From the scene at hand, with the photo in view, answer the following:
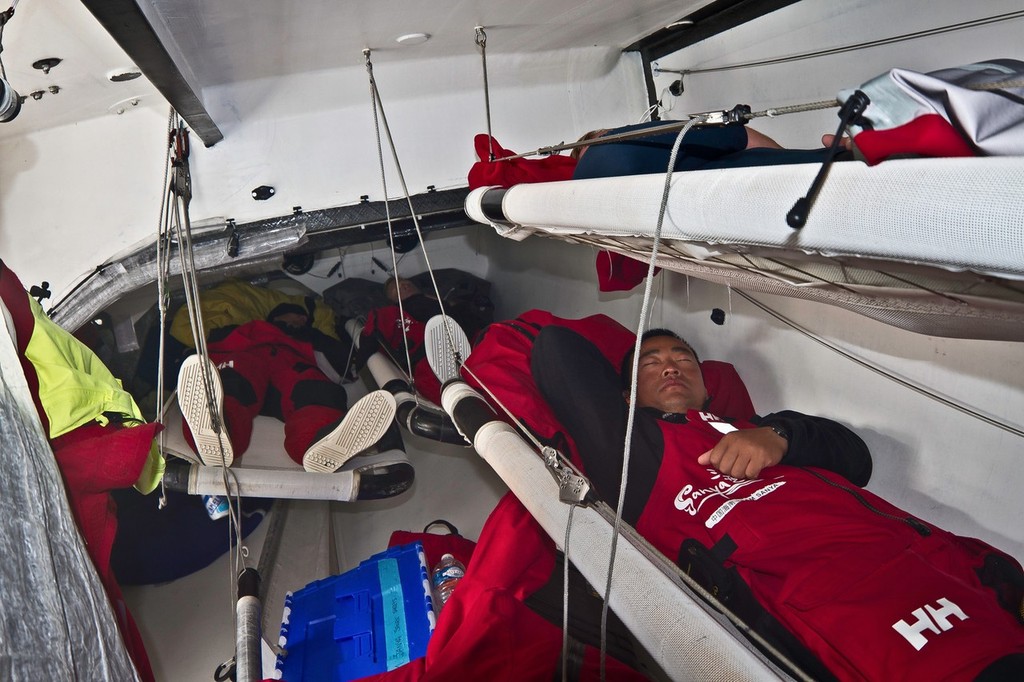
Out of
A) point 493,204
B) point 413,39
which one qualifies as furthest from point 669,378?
point 413,39

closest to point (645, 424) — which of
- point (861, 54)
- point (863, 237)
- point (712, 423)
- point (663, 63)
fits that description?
point (712, 423)

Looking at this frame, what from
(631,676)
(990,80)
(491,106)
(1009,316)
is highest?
(491,106)

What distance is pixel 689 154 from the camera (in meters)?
0.94

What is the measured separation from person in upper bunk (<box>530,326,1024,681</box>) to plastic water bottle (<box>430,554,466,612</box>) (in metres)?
0.46

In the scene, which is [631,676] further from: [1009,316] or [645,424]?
[1009,316]

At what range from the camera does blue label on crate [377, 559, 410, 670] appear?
57.1 inches

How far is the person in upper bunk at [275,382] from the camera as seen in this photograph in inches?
65.0

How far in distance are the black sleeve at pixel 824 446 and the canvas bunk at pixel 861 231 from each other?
509 mm

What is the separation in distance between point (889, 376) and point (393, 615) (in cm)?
117

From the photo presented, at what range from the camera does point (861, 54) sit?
51.3 inches

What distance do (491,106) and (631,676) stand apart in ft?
4.97

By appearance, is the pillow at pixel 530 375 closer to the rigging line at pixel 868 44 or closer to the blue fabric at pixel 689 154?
the blue fabric at pixel 689 154

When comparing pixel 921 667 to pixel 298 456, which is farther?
pixel 298 456

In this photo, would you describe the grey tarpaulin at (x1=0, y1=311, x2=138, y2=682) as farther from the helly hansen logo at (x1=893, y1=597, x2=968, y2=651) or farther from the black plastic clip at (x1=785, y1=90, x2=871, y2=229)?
the helly hansen logo at (x1=893, y1=597, x2=968, y2=651)
